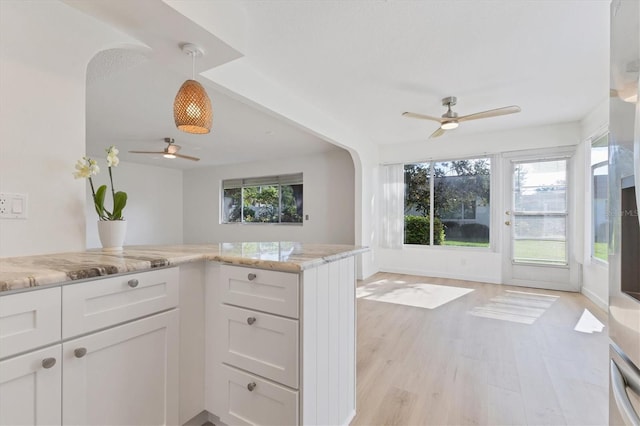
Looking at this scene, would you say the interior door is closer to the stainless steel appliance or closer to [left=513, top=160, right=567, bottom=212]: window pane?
[left=513, top=160, right=567, bottom=212]: window pane

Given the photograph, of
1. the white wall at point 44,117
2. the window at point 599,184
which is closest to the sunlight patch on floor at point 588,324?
the window at point 599,184

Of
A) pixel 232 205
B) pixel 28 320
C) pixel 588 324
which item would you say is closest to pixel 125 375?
pixel 28 320

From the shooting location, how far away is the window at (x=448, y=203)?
16.1 ft

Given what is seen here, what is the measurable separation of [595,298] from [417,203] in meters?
2.74

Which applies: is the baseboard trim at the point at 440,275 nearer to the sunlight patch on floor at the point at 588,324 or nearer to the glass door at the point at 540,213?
the glass door at the point at 540,213

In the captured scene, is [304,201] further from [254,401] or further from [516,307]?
[254,401]

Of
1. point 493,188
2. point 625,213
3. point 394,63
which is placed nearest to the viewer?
point 625,213

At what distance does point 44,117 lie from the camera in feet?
4.50

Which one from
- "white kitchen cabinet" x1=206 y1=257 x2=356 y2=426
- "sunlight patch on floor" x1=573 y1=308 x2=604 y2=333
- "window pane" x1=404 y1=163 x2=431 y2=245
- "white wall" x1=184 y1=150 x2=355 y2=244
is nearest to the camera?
"white kitchen cabinet" x1=206 y1=257 x2=356 y2=426

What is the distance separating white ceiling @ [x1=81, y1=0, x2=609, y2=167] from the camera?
1919 mm

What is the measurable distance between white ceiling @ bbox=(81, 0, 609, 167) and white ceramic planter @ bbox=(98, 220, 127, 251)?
1.06 meters

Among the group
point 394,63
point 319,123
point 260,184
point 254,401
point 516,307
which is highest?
point 394,63

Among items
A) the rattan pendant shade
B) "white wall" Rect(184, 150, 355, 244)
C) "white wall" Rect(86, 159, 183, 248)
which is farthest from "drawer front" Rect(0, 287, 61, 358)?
"white wall" Rect(86, 159, 183, 248)

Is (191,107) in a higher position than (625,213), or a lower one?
higher
